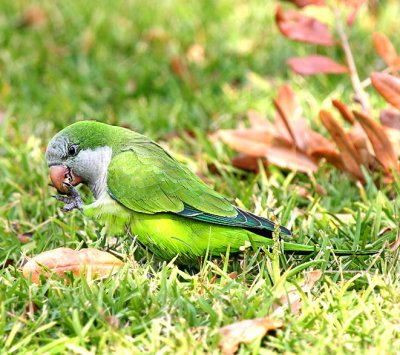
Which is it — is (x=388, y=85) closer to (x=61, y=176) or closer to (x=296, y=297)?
(x=296, y=297)

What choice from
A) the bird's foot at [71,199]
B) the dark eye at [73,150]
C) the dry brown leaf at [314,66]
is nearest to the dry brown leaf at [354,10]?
the dry brown leaf at [314,66]

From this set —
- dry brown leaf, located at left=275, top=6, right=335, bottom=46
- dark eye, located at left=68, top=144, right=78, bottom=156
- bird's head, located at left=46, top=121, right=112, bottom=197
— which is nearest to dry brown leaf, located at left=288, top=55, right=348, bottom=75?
dry brown leaf, located at left=275, top=6, right=335, bottom=46

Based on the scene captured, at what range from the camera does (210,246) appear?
117 inches

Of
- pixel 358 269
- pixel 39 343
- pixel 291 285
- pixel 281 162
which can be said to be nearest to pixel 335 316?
pixel 291 285

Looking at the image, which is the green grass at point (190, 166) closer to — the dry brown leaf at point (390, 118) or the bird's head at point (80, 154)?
the bird's head at point (80, 154)

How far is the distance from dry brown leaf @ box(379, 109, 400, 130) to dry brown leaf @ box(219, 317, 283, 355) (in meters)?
1.67

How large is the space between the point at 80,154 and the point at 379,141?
4.79 ft

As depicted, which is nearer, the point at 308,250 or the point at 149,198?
the point at 308,250

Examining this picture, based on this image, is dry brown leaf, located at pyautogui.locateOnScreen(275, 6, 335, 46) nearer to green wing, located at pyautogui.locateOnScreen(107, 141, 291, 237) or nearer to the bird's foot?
green wing, located at pyautogui.locateOnScreen(107, 141, 291, 237)

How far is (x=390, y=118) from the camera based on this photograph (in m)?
3.72

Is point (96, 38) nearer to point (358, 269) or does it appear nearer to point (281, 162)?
point (281, 162)

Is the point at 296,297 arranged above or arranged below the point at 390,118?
below

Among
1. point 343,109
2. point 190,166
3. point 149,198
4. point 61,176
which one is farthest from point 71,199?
point 343,109

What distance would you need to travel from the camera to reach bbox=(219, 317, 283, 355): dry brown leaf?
91.8 inches
